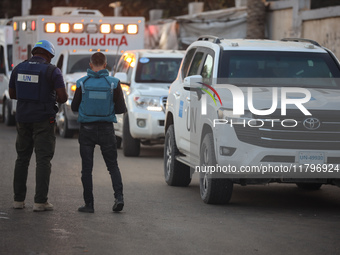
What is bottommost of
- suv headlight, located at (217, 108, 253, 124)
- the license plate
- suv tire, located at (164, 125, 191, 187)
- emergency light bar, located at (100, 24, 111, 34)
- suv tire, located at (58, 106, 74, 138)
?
suv tire, located at (58, 106, 74, 138)

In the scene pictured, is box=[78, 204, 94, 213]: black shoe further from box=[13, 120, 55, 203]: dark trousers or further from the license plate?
the license plate

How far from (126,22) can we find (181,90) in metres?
11.1

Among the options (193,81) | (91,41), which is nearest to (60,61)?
(91,41)

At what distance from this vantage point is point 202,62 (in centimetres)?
1160

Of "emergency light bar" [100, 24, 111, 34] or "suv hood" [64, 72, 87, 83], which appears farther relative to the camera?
"emergency light bar" [100, 24, 111, 34]

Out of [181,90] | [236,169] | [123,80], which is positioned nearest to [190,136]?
[181,90]

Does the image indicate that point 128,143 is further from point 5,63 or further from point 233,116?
point 5,63

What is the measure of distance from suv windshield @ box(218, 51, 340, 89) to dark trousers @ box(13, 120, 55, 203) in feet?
7.49

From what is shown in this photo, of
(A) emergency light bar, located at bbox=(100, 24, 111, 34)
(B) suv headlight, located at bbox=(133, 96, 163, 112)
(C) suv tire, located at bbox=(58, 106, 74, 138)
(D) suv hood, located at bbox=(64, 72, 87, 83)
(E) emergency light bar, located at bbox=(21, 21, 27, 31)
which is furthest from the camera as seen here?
(E) emergency light bar, located at bbox=(21, 21, 27, 31)

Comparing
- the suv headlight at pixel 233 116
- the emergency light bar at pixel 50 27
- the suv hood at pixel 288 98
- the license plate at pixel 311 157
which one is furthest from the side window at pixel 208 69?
the emergency light bar at pixel 50 27

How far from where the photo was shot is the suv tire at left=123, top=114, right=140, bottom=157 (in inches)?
641

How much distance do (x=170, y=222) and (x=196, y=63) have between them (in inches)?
131

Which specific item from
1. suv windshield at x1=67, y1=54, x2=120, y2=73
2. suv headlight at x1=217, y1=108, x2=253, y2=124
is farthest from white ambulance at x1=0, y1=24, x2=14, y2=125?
suv headlight at x1=217, y1=108, x2=253, y2=124

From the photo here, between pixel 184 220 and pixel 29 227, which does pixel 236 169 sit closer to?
pixel 184 220
